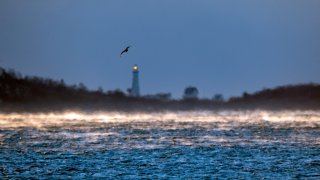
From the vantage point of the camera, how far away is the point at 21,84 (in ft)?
239

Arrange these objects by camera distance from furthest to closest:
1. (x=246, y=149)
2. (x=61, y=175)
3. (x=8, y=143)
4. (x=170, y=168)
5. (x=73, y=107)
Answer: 1. (x=73, y=107)
2. (x=8, y=143)
3. (x=246, y=149)
4. (x=170, y=168)
5. (x=61, y=175)

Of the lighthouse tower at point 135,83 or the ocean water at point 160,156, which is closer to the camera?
the ocean water at point 160,156

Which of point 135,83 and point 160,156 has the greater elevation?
point 135,83

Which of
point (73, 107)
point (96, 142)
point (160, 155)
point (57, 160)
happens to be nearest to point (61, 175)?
point (57, 160)

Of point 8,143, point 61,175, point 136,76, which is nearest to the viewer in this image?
point 61,175

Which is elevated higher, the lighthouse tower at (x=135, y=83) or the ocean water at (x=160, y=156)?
the lighthouse tower at (x=135, y=83)

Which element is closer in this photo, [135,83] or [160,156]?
[160,156]

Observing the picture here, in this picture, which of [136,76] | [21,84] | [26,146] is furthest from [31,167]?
[136,76]

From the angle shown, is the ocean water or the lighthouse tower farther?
the lighthouse tower

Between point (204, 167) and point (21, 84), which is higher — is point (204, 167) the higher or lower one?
the lower one

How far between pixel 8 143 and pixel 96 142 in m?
3.40

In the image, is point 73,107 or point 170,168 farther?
point 73,107

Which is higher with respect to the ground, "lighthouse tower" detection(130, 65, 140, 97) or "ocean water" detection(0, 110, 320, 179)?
"lighthouse tower" detection(130, 65, 140, 97)

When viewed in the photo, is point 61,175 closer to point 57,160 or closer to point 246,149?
point 57,160
